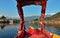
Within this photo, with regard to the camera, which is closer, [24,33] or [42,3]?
[42,3]

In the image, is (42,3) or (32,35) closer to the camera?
(42,3)

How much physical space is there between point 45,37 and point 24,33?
7.1 inches

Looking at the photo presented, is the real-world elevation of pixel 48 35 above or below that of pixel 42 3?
below

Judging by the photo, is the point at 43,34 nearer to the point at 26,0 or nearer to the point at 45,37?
the point at 45,37

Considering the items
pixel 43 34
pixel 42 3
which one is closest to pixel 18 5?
pixel 42 3

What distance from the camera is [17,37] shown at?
1.38m

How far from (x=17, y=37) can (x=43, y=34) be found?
21 cm

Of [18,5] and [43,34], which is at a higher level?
[18,5]

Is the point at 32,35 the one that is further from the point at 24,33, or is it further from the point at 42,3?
the point at 42,3

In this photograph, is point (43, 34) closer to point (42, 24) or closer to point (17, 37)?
point (42, 24)

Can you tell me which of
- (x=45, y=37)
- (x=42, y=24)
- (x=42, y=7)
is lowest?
(x=45, y=37)

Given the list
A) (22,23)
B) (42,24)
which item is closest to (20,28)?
(22,23)

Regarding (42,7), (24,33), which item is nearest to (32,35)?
(24,33)

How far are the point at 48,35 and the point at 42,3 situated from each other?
282mm
